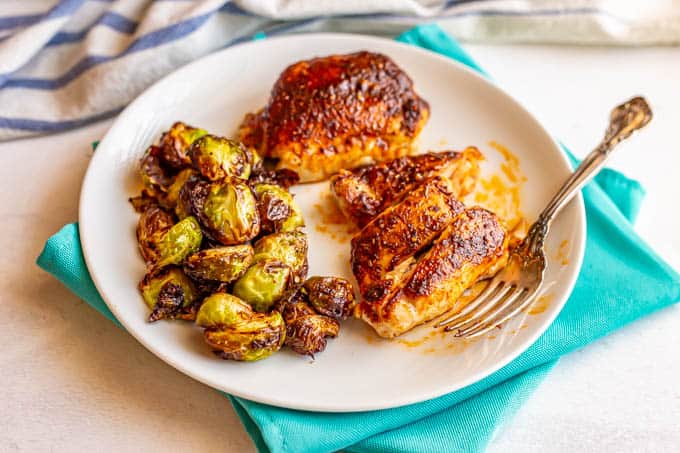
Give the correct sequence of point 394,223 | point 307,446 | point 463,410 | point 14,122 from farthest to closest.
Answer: point 14,122
point 394,223
point 463,410
point 307,446

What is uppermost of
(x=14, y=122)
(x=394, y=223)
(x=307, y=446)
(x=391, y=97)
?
(x=391, y=97)

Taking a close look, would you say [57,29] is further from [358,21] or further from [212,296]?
[212,296]

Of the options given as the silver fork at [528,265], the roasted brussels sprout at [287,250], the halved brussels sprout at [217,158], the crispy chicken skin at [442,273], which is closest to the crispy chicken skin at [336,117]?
the halved brussels sprout at [217,158]

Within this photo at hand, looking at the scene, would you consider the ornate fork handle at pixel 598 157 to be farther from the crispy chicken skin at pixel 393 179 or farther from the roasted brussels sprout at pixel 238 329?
the roasted brussels sprout at pixel 238 329

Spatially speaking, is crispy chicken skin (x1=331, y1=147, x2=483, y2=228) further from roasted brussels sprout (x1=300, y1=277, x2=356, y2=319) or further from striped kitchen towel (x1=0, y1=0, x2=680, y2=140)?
striped kitchen towel (x1=0, y1=0, x2=680, y2=140)

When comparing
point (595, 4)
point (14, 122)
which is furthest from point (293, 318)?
point (595, 4)

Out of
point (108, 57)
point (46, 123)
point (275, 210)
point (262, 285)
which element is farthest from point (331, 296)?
point (108, 57)

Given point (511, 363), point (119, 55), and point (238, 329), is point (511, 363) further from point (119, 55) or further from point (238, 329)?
point (119, 55)
